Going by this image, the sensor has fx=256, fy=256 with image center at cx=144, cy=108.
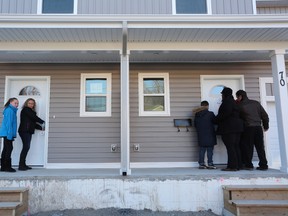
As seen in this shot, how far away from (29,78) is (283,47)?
536cm

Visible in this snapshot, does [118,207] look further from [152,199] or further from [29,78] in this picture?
[29,78]

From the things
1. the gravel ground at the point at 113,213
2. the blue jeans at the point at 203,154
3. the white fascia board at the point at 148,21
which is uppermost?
the white fascia board at the point at 148,21

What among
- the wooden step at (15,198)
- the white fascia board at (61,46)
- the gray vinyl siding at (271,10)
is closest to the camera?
the wooden step at (15,198)

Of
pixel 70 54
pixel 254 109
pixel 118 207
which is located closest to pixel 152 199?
pixel 118 207

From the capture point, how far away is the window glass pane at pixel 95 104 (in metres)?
5.82

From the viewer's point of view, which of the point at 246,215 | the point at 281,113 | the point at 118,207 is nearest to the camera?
the point at 246,215

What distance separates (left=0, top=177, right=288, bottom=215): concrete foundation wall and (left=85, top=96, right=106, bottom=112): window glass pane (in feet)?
6.34

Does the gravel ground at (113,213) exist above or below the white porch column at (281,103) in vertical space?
below

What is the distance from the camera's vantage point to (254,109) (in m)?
5.01

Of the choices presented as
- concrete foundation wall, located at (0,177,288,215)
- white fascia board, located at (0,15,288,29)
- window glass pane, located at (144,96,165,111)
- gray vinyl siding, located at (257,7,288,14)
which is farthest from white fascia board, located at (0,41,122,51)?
gray vinyl siding, located at (257,7,288,14)

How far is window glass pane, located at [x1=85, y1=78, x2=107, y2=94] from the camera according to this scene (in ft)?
19.2

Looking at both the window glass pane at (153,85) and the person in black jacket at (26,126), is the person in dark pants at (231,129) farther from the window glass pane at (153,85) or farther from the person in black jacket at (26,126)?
the person in black jacket at (26,126)

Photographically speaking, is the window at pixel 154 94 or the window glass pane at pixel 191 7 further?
the window glass pane at pixel 191 7

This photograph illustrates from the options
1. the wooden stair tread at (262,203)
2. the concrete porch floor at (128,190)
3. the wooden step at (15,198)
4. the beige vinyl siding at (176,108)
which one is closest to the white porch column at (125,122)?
the concrete porch floor at (128,190)
